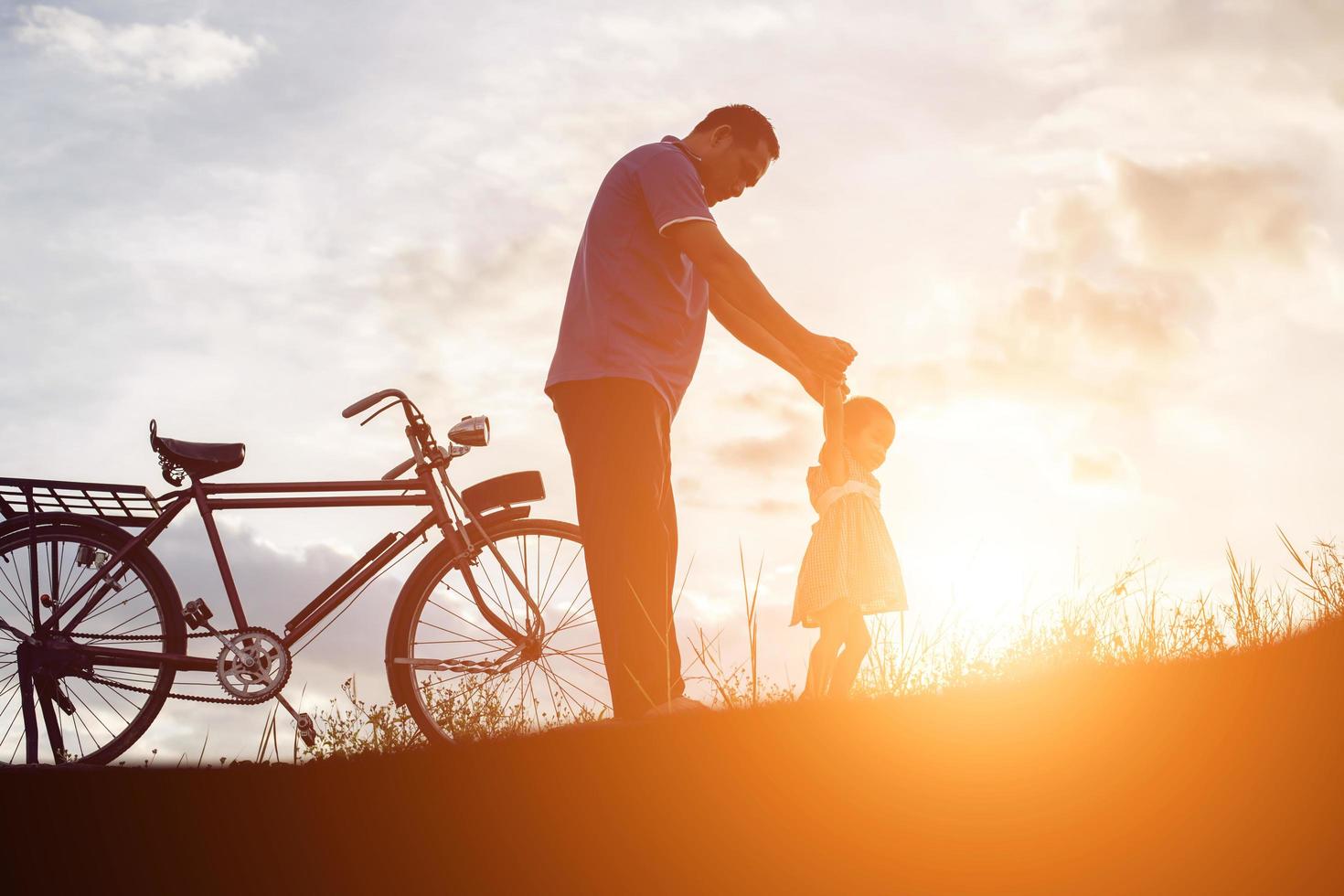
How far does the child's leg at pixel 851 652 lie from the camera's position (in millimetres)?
4730

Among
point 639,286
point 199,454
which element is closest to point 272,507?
point 199,454

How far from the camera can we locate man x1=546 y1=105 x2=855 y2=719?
3.91 m

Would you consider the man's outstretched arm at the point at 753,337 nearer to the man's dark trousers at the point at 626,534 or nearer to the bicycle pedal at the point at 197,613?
the man's dark trousers at the point at 626,534

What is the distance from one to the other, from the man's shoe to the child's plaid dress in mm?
1170

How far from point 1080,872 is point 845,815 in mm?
594

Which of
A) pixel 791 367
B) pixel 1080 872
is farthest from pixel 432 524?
pixel 1080 872

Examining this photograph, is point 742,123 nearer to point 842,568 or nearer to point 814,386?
point 814,386

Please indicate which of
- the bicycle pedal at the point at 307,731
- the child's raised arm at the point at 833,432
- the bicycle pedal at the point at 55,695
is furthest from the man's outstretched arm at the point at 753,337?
the bicycle pedal at the point at 55,695

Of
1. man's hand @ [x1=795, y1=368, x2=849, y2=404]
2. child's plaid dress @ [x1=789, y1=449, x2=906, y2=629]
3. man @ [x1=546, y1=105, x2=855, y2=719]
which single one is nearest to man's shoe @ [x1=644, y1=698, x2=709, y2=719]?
man @ [x1=546, y1=105, x2=855, y2=719]

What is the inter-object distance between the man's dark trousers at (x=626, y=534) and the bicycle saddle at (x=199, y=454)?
1.76m

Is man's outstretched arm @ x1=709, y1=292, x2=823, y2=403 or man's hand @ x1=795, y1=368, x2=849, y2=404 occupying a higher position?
man's outstretched arm @ x1=709, y1=292, x2=823, y2=403

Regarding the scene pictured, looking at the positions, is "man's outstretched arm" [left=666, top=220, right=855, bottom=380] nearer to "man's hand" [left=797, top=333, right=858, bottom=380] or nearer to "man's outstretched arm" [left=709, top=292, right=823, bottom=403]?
"man's hand" [left=797, top=333, right=858, bottom=380]

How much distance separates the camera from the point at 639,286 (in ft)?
A: 13.3

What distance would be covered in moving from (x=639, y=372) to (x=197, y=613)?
2.46 metres
